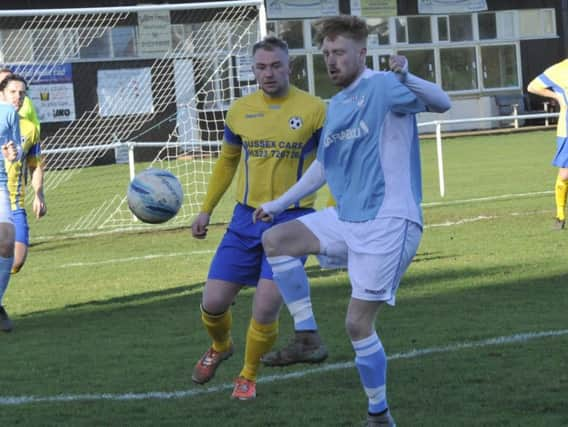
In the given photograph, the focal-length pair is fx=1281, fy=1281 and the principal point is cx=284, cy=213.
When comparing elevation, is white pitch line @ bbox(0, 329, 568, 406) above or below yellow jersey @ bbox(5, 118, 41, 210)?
below

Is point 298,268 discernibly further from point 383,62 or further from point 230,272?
point 383,62

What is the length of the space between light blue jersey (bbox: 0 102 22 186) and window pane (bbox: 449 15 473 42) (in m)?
31.3

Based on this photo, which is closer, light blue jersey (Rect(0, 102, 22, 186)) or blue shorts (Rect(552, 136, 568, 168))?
light blue jersey (Rect(0, 102, 22, 186))

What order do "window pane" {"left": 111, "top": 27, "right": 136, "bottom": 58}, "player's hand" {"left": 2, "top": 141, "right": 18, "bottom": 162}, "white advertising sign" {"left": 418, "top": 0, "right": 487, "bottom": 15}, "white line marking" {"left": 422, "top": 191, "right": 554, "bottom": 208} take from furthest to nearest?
1. "white advertising sign" {"left": 418, "top": 0, "right": 487, "bottom": 15}
2. "window pane" {"left": 111, "top": 27, "right": 136, "bottom": 58}
3. "white line marking" {"left": 422, "top": 191, "right": 554, "bottom": 208}
4. "player's hand" {"left": 2, "top": 141, "right": 18, "bottom": 162}

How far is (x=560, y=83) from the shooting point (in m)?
13.4

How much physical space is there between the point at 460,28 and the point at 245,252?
110 feet

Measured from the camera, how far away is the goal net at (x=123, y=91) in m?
17.3

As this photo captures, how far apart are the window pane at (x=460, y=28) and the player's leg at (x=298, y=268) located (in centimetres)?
3355

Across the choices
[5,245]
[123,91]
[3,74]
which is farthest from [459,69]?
[5,245]

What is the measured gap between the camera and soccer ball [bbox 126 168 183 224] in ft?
26.1

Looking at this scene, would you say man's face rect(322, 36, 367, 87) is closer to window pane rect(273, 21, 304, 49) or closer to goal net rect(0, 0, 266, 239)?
goal net rect(0, 0, 266, 239)

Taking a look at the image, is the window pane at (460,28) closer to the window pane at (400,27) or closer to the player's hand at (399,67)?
the window pane at (400,27)

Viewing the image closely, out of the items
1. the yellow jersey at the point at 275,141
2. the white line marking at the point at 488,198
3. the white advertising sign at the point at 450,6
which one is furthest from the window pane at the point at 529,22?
the yellow jersey at the point at 275,141

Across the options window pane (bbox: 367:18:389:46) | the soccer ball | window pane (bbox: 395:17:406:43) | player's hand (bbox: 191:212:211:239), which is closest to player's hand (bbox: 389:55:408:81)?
player's hand (bbox: 191:212:211:239)
